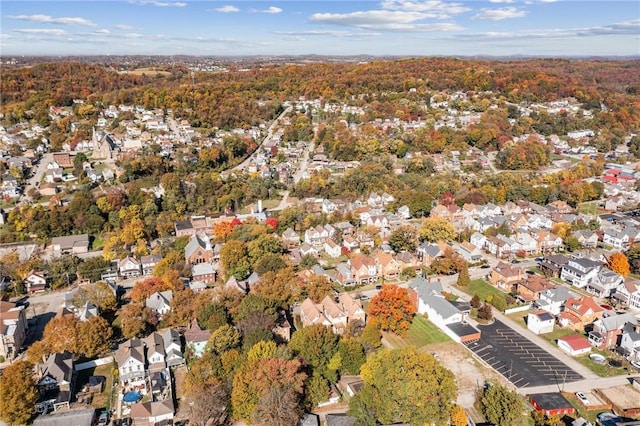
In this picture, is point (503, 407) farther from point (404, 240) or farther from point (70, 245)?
point (70, 245)

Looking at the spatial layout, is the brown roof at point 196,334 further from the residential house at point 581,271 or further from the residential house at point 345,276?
the residential house at point 581,271

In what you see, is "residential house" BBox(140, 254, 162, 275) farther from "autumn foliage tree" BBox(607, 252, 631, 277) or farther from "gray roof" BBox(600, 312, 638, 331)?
"autumn foliage tree" BBox(607, 252, 631, 277)

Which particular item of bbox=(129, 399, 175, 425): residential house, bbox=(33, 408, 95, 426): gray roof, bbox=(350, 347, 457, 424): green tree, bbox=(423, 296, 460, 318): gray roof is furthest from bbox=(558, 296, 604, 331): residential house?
bbox=(33, 408, 95, 426): gray roof

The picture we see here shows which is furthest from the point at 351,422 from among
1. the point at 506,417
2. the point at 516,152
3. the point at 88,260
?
the point at 516,152

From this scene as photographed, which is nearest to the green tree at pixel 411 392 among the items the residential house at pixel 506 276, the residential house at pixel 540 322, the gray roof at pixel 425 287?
the gray roof at pixel 425 287

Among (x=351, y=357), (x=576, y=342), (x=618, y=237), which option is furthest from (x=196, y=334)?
(x=618, y=237)
